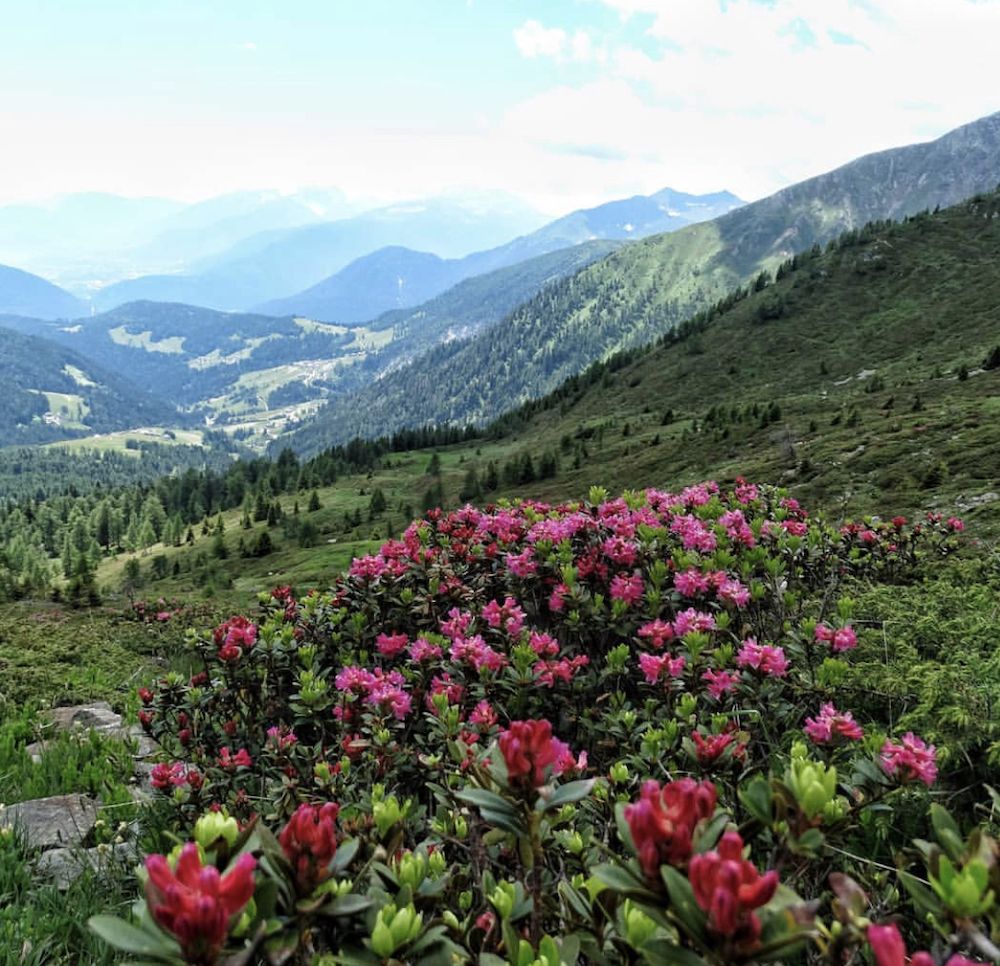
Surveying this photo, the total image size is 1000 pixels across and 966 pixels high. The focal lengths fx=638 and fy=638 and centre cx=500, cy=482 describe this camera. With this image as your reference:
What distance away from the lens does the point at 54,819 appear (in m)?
5.16

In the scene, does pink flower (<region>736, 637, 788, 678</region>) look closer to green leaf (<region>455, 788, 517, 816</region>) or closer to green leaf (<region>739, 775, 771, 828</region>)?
green leaf (<region>739, 775, 771, 828</region>)

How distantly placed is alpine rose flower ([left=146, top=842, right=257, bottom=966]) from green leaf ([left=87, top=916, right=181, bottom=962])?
3cm

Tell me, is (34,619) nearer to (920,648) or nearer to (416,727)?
(416,727)

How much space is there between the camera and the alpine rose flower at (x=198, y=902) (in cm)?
137

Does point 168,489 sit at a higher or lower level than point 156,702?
lower

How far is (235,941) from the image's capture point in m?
1.58

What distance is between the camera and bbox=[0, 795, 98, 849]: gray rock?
4746 millimetres

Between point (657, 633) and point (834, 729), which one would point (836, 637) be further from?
point (834, 729)

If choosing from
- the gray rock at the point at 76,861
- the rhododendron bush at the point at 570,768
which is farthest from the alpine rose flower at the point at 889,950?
the gray rock at the point at 76,861

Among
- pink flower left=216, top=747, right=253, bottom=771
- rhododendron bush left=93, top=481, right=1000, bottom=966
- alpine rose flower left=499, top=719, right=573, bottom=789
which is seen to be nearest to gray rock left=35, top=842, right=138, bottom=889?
rhododendron bush left=93, top=481, right=1000, bottom=966

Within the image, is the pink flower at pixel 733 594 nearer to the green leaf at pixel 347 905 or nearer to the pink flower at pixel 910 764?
the pink flower at pixel 910 764

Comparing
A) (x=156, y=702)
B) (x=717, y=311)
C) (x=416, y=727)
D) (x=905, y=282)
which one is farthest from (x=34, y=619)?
(x=717, y=311)

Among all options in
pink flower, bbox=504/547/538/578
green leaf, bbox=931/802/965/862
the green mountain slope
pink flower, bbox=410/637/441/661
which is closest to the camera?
green leaf, bbox=931/802/965/862

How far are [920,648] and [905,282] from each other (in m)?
95.4
